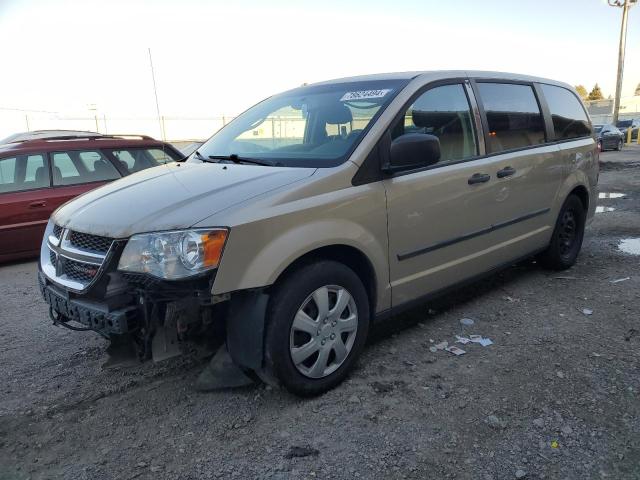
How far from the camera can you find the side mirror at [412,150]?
118 inches

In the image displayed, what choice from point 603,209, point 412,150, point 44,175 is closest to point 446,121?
point 412,150

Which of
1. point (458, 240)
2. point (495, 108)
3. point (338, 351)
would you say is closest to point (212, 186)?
point (338, 351)

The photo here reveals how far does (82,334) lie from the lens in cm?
391

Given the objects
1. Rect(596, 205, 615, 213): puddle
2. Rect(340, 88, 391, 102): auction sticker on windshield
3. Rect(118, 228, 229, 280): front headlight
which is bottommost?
Rect(596, 205, 615, 213): puddle

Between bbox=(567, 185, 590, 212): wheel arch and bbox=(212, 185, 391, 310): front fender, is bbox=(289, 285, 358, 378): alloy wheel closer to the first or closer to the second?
bbox=(212, 185, 391, 310): front fender

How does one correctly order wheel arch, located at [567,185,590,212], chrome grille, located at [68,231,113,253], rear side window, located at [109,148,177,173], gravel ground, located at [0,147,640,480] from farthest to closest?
rear side window, located at [109,148,177,173], wheel arch, located at [567,185,590,212], chrome grille, located at [68,231,113,253], gravel ground, located at [0,147,640,480]

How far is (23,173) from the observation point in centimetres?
622

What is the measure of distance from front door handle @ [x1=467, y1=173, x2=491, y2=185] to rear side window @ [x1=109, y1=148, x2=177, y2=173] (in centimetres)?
480

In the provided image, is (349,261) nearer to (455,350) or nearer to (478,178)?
(455,350)

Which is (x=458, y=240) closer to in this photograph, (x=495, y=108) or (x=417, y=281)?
(x=417, y=281)

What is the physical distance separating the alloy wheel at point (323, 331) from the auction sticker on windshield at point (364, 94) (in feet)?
4.41

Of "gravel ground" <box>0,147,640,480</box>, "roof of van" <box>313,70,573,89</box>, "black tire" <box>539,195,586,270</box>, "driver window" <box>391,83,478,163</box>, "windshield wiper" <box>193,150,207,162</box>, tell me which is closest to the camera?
"gravel ground" <box>0,147,640,480</box>

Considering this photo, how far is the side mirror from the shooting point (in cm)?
299

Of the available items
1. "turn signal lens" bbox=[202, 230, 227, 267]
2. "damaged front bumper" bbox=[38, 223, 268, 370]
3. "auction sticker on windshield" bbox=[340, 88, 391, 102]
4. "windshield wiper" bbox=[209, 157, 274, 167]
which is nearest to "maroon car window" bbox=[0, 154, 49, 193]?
"windshield wiper" bbox=[209, 157, 274, 167]
